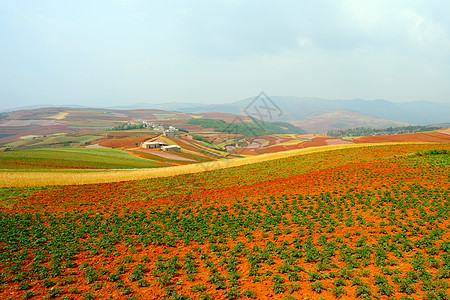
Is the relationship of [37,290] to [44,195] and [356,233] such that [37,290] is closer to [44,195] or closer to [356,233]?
[356,233]

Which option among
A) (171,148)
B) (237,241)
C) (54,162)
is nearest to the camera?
(237,241)

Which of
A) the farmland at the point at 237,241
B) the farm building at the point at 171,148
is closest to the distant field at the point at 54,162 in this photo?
the farmland at the point at 237,241

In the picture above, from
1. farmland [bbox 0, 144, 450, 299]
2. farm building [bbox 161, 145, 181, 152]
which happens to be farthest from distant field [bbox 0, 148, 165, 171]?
farm building [bbox 161, 145, 181, 152]

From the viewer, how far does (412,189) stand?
23203mm

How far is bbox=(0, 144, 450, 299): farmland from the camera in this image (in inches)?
424

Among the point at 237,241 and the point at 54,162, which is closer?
the point at 237,241

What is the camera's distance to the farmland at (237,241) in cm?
1076

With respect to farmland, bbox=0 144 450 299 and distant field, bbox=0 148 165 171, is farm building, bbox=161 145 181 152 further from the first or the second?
farmland, bbox=0 144 450 299

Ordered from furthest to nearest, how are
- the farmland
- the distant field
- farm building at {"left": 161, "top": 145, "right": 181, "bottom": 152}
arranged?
1. farm building at {"left": 161, "top": 145, "right": 181, "bottom": 152}
2. the distant field
3. the farmland

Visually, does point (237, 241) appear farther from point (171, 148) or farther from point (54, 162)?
point (171, 148)

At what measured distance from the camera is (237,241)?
15711 millimetres

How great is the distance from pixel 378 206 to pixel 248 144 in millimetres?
101473

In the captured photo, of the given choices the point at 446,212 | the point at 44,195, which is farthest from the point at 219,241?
the point at 44,195

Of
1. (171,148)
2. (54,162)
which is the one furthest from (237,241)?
(171,148)
